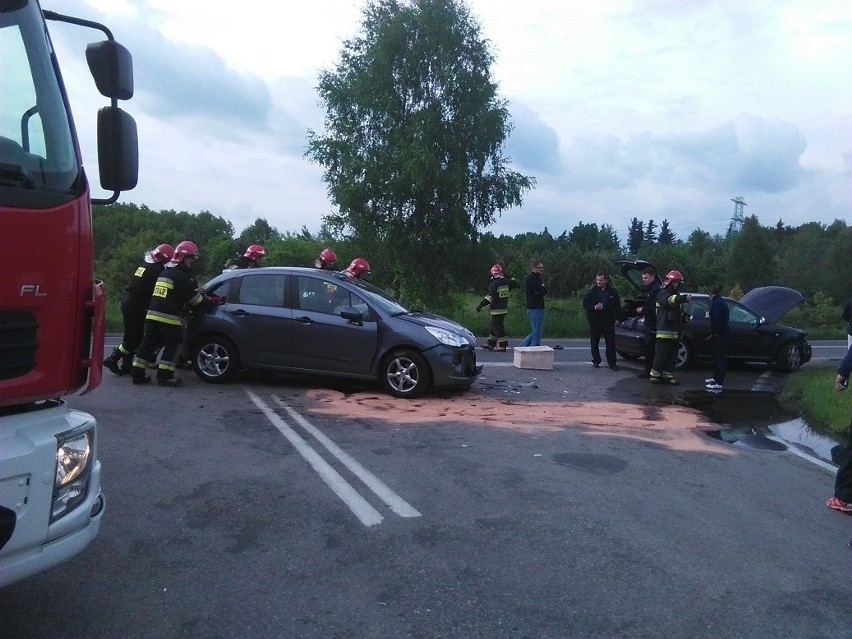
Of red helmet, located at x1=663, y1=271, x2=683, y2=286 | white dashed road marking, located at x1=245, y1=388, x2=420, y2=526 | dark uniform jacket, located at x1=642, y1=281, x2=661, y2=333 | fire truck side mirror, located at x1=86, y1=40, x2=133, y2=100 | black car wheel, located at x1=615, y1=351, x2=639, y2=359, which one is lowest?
white dashed road marking, located at x1=245, y1=388, x2=420, y2=526

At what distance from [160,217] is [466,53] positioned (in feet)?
116

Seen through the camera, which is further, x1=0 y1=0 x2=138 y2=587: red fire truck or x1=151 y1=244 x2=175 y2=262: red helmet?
x1=151 y1=244 x2=175 y2=262: red helmet

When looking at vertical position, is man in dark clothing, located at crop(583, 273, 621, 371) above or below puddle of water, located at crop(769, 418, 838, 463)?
above

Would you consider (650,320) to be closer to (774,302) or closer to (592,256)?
(774,302)

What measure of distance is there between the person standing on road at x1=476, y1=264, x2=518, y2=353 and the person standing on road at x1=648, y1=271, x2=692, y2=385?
359 centimetres

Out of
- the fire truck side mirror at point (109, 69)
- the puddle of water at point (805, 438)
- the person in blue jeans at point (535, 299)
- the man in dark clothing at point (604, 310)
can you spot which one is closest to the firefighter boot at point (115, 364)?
the fire truck side mirror at point (109, 69)

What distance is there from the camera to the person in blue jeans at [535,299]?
49.7 ft

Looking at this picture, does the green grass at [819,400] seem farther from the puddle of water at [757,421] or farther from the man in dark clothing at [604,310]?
the man in dark clothing at [604,310]

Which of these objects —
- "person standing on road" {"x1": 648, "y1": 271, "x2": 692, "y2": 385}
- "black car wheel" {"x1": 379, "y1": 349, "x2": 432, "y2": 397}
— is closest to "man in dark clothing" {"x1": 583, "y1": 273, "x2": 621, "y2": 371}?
"person standing on road" {"x1": 648, "y1": 271, "x2": 692, "y2": 385}

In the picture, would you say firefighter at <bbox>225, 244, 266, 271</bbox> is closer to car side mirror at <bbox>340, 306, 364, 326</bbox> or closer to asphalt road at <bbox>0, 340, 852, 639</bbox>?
car side mirror at <bbox>340, 306, 364, 326</bbox>

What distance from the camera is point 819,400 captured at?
36.1ft

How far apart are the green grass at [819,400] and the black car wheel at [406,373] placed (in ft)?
15.6

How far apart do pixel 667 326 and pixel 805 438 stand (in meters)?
3.72

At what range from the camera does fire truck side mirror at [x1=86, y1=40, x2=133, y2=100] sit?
389 centimetres
